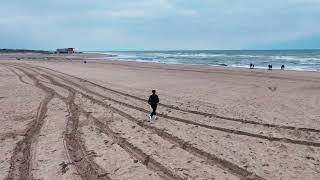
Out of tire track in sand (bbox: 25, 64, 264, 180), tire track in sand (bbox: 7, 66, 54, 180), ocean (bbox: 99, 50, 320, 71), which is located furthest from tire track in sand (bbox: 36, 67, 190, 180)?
ocean (bbox: 99, 50, 320, 71)

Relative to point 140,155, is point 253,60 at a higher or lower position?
lower

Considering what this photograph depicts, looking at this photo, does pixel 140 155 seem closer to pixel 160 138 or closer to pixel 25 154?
pixel 160 138

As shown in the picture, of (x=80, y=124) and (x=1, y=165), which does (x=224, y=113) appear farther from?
(x=1, y=165)

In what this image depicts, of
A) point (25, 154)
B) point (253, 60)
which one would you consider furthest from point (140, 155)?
point (253, 60)

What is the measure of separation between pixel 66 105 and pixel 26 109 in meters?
1.80

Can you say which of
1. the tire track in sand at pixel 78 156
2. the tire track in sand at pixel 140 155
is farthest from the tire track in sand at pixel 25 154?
the tire track in sand at pixel 140 155

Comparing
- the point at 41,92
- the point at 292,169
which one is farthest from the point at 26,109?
the point at 292,169

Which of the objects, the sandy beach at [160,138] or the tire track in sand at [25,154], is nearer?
the tire track in sand at [25,154]

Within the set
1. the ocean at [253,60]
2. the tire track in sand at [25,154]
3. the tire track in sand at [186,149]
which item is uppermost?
the tire track in sand at [186,149]

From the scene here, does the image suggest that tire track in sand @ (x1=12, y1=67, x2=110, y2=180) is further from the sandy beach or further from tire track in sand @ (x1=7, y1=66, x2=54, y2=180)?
tire track in sand @ (x1=7, y1=66, x2=54, y2=180)

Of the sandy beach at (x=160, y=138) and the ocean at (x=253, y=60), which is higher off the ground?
the sandy beach at (x=160, y=138)

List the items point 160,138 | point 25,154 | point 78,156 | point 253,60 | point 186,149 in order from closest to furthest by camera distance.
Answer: point 78,156 < point 25,154 < point 186,149 < point 160,138 < point 253,60

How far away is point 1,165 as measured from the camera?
8695 mm

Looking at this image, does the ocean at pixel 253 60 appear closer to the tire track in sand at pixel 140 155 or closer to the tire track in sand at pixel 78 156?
the tire track in sand at pixel 140 155
